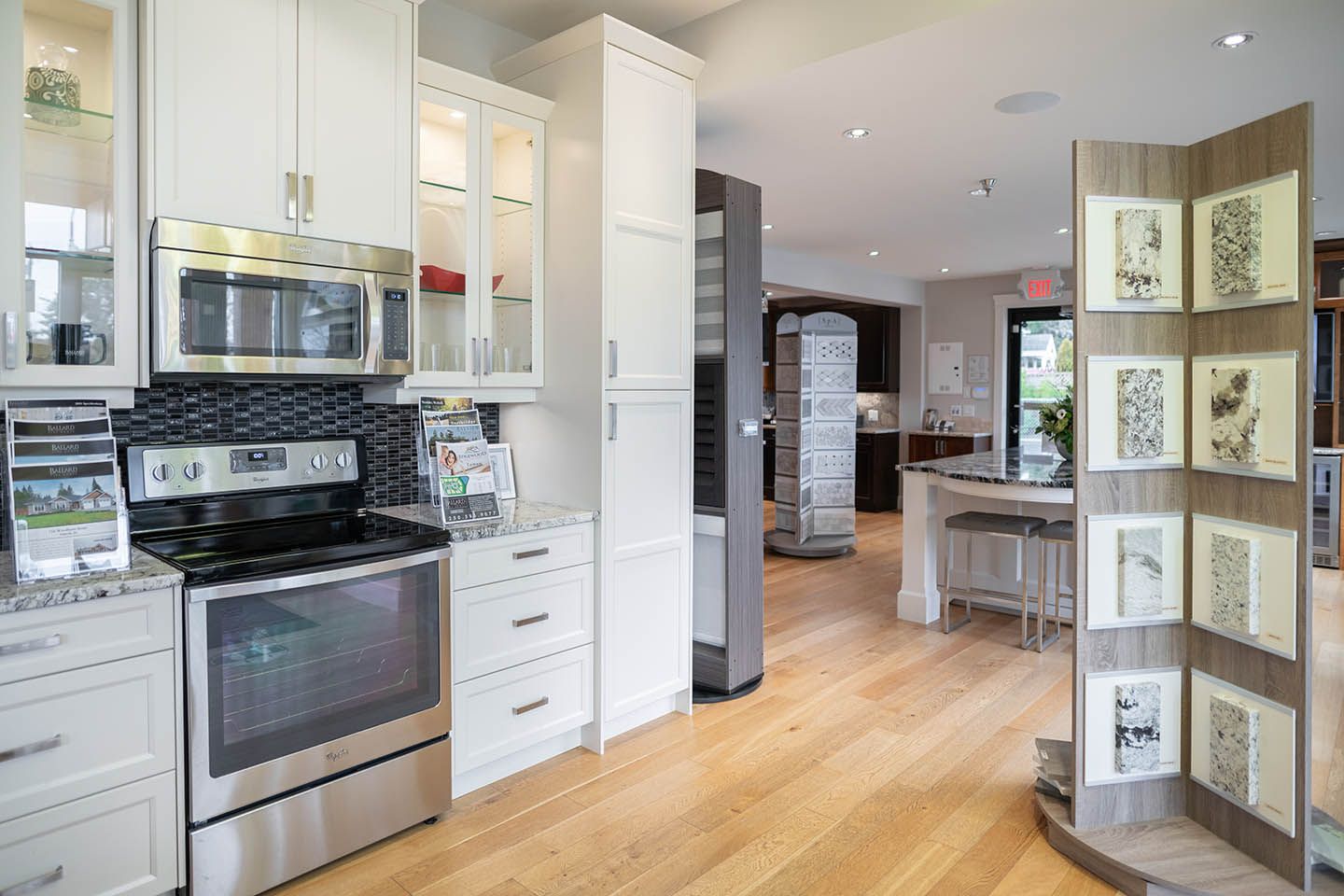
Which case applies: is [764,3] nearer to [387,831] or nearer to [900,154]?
[900,154]

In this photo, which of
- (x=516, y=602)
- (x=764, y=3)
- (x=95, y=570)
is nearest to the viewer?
(x=95, y=570)

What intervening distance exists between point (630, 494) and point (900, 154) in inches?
98.9

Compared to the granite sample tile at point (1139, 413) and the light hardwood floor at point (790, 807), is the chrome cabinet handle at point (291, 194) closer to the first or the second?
the light hardwood floor at point (790, 807)

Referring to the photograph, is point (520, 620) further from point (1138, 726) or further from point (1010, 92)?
point (1010, 92)

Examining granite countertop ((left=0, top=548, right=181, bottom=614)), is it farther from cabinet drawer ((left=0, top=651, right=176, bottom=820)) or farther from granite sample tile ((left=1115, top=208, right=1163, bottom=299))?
granite sample tile ((left=1115, top=208, right=1163, bottom=299))

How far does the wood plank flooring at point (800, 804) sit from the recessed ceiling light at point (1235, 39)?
8.40 feet

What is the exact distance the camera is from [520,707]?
2752 mm

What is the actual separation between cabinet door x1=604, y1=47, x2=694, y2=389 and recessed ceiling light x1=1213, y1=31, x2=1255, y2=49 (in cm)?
187

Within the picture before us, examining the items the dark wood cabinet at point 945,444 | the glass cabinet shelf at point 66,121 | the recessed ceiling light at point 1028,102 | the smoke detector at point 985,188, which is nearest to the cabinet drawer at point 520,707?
the glass cabinet shelf at point 66,121

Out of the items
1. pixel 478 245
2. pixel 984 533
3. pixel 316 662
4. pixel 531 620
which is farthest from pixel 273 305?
pixel 984 533

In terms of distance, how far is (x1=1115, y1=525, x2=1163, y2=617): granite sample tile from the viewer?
2309 mm

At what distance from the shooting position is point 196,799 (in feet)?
6.56

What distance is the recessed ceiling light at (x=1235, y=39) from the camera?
2.82 metres

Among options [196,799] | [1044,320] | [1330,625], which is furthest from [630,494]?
[1044,320]
